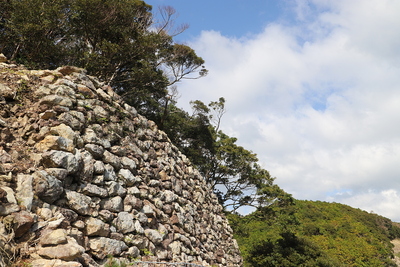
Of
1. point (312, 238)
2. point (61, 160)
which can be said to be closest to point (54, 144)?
point (61, 160)

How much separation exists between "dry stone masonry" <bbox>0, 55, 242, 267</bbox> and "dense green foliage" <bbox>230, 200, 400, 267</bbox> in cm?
969

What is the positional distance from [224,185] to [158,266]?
15.4 m

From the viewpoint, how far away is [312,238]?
29.4 meters

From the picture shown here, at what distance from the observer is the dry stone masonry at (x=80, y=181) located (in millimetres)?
4512

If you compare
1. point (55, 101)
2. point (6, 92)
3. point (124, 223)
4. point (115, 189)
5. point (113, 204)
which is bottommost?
point (124, 223)

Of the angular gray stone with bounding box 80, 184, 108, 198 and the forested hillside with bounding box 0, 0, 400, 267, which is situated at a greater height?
the forested hillside with bounding box 0, 0, 400, 267

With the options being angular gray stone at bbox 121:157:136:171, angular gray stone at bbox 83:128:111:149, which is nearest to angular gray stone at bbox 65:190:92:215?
angular gray stone at bbox 83:128:111:149

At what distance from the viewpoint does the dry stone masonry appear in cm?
451

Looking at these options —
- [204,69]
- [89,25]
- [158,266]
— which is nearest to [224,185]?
[204,69]

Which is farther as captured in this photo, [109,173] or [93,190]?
[109,173]

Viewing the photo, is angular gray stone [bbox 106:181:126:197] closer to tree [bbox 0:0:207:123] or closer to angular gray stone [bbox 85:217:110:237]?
angular gray stone [bbox 85:217:110:237]

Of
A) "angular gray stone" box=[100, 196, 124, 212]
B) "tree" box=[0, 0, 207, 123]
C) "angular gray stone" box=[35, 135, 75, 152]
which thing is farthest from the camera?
"tree" box=[0, 0, 207, 123]

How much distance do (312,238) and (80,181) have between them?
2891 cm

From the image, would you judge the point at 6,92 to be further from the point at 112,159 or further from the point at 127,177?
the point at 127,177
